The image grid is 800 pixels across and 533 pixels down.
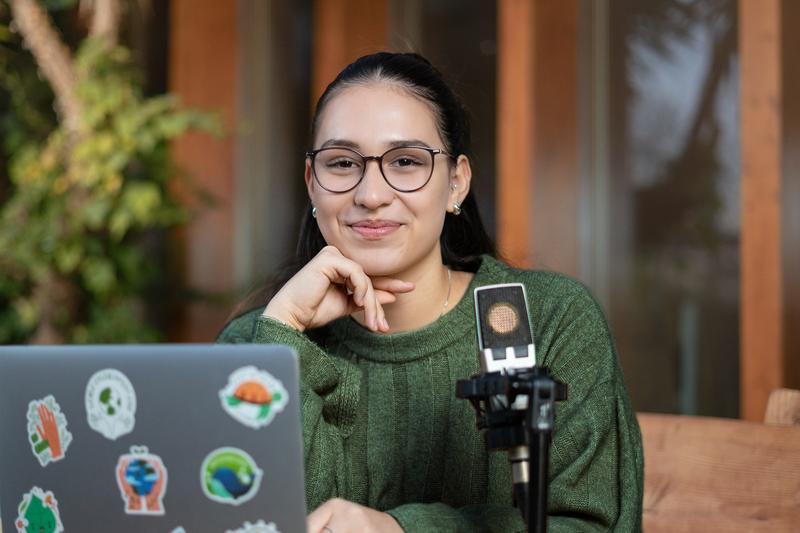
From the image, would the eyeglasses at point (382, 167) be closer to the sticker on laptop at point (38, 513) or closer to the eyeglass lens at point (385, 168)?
the eyeglass lens at point (385, 168)

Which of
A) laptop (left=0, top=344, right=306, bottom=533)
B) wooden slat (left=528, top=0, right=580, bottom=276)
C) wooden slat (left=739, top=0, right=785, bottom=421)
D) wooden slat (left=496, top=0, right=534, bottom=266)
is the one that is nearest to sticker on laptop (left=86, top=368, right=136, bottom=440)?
laptop (left=0, top=344, right=306, bottom=533)

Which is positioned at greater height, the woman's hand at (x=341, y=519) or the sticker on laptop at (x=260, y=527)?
the sticker on laptop at (x=260, y=527)

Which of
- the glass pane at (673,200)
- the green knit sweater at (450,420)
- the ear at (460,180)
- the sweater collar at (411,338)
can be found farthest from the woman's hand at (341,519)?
the glass pane at (673,200)

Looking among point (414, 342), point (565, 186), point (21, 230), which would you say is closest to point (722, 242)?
point (565, 186)

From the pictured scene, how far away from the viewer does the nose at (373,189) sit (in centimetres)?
185

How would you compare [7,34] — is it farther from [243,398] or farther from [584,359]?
[243,398]

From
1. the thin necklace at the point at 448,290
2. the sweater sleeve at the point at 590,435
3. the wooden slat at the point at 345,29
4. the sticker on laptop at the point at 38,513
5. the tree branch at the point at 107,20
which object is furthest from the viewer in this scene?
the wooden slat at the point at 345,29

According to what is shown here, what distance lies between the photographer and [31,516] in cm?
128

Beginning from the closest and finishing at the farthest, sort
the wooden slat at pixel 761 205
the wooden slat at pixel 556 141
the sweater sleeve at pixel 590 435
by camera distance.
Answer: the sweater sleeve at pixel 590 435, the wooden slat at pixel 761 205, the wooden slat at pixel 556 141

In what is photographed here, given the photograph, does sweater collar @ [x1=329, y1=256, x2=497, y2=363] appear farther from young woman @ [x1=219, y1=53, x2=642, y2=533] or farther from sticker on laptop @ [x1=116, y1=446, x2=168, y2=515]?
sticker on laptop @ [x1=116, y1=446, x2=168, y2=515]

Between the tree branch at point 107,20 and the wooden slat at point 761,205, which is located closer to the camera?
the wooden slat at point 761,205

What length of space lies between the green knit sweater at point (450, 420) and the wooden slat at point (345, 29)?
3.43 metres

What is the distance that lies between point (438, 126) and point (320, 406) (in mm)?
564

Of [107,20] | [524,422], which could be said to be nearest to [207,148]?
[107,20]
